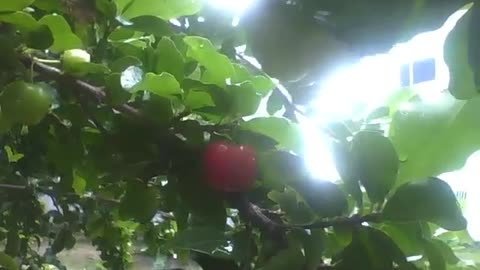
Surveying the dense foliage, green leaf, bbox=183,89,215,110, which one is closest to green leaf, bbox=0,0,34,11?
the dense foliage

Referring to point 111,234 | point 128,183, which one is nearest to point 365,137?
point 128,183

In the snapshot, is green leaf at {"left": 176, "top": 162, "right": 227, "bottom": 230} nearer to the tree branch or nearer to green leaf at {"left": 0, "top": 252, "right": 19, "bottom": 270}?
the tree branch

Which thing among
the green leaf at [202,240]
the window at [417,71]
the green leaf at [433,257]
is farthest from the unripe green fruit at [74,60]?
the window at [417,71]

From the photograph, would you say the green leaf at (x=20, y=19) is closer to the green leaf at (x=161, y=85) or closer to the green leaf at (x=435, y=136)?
the green leaf at (x=161, y=85)

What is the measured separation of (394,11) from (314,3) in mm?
19

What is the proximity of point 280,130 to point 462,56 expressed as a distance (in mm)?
206

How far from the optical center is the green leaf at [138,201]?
46cm

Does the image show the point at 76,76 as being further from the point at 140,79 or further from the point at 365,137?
the point at 365,137

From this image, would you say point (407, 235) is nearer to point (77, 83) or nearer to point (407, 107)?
point (407, 107)

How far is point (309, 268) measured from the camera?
391mm

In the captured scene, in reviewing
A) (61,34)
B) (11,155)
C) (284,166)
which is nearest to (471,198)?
(284,166)

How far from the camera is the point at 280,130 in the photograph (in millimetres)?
421

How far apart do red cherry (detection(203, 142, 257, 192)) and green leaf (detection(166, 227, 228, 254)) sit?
0.03m

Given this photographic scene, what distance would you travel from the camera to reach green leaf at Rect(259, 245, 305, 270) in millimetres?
375
